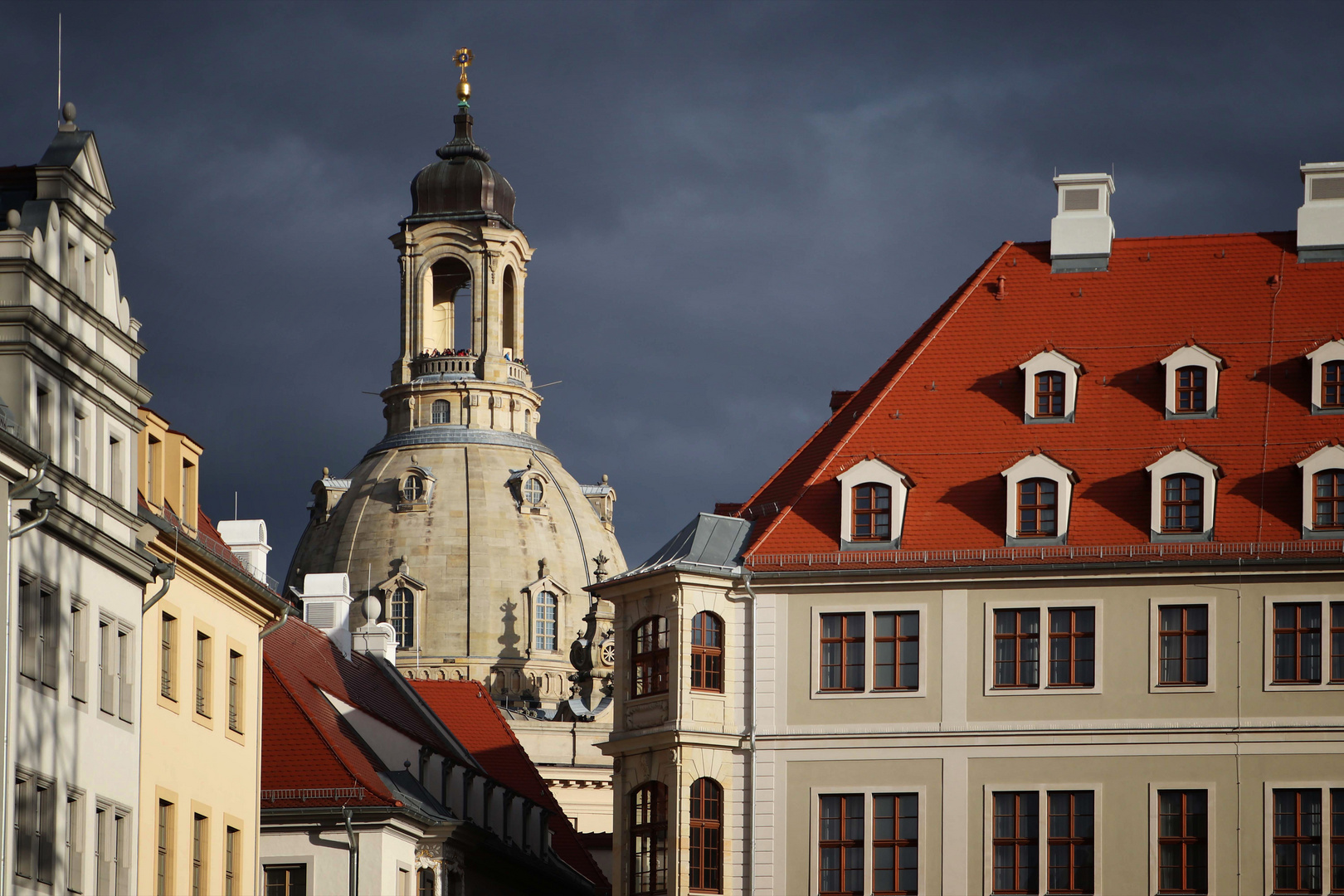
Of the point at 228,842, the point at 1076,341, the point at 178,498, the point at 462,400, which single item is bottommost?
the point at 228,842

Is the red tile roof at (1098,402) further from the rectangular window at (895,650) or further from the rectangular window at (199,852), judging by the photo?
the rectangular window at (199,852)

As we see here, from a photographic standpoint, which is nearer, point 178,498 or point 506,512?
point 178,498

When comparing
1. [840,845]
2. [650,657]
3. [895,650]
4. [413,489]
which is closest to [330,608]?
[650,657]

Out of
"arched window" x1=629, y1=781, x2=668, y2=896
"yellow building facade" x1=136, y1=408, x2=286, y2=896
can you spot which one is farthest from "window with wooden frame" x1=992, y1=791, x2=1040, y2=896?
"yellow building facade" x1=136, y1=408, x2=286, y2=896

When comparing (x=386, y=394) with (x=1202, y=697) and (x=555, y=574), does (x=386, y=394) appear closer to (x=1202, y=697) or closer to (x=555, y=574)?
(x=555, y=574)

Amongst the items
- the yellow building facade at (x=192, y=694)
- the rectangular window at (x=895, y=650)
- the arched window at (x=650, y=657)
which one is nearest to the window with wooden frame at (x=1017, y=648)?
the rectangular window at (x=895, y=650)

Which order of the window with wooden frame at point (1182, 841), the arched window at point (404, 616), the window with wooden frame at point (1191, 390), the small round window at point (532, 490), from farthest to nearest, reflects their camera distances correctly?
the small round window at point (532, 490) → the arched window at point (404, 616) → the window with wooden frame at point (1191, 390) → the window with wooden frame at point (1182, 841)

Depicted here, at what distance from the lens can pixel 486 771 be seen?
3324 inches

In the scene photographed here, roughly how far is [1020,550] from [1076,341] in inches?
255

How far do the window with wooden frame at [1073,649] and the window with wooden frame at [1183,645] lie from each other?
4.74ft

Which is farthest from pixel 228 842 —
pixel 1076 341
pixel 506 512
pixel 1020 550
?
pixel 506 512

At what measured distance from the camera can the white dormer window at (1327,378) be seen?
206 feet

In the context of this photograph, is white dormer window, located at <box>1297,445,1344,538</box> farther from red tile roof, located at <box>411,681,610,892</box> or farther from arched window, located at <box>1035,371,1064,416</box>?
red tile roof, located at <box>411,681,610,892</box>

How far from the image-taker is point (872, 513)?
62.6 meters
